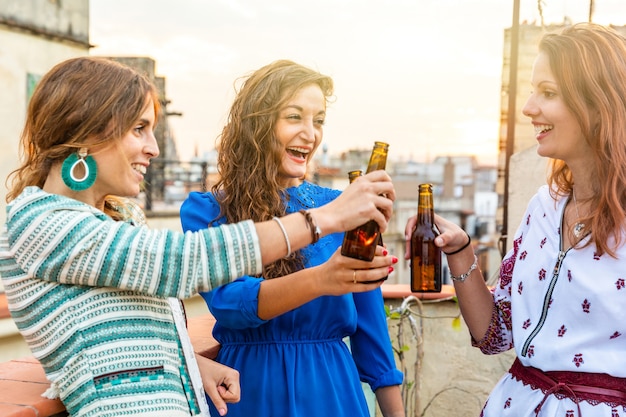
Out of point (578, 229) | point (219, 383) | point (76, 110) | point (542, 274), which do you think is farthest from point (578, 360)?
point (76, 110)

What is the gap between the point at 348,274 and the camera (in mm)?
1727

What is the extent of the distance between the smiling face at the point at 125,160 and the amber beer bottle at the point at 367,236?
542 millimetres

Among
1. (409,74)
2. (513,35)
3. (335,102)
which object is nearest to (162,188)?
(409,74)

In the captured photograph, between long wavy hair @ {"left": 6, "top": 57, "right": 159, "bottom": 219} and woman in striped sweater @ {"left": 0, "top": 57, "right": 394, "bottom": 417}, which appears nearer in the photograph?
woman in striped sweater @ {"left": 0, "top": 57, "right": 394, "bottom": 417}

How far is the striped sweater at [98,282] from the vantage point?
4.61ft

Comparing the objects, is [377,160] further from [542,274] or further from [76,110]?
[76,110]

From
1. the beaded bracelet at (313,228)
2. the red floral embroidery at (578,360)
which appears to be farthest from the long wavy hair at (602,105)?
the beaded bracelet at (313,228)

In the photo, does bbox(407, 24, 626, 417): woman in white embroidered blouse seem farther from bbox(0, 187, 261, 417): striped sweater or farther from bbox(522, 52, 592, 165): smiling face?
bbox(0, 187, 261, 417): striped sweater

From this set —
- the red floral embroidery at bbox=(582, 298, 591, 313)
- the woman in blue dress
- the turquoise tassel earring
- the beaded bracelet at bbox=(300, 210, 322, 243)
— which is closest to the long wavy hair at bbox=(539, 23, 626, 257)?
the red floral embroidery at bbox=(582, 298, 591, 313)

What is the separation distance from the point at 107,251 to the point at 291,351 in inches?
32.1

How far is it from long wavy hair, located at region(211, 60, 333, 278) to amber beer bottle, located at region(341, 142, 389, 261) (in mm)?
365

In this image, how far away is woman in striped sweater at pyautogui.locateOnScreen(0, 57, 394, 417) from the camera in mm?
1415

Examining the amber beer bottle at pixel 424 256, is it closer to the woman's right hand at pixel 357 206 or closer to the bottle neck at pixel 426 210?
the bottle neck at pixel 426 210

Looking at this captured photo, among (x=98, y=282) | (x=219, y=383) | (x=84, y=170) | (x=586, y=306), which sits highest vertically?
Answer: (x=84, y=170)
